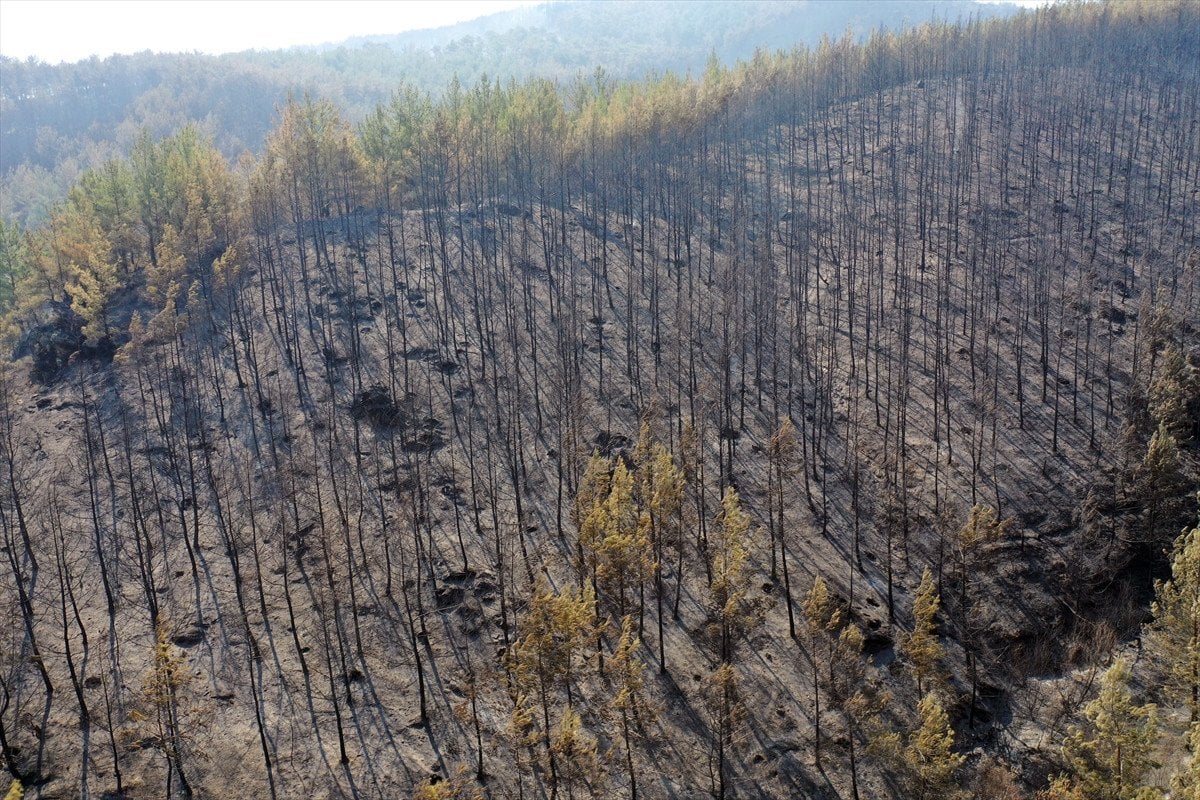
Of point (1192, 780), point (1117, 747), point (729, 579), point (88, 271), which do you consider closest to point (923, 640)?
point (729, 579)

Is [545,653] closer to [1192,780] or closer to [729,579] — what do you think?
[729,579]

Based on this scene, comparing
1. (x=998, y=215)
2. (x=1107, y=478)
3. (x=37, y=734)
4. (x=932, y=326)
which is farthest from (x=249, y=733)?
(x=998, y=215)

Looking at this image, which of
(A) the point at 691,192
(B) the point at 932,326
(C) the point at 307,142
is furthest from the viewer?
(A) the point at 691,192

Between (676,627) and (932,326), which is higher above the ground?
(932,326)

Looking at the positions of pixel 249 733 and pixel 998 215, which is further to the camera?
pixel 998 215

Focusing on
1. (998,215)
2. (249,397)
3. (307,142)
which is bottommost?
(249,397)

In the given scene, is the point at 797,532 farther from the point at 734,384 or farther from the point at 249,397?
the point at 249,397
